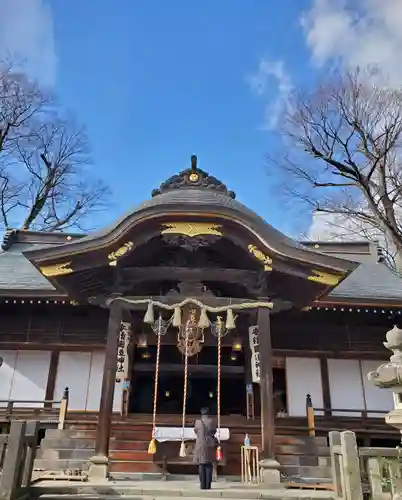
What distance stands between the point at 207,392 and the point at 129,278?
647 centimetres

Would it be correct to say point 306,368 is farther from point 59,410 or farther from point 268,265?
point 59,410

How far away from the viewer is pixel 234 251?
32.7 feet

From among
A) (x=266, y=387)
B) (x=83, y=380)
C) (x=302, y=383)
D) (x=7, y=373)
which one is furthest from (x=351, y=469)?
(x=7, y=373)

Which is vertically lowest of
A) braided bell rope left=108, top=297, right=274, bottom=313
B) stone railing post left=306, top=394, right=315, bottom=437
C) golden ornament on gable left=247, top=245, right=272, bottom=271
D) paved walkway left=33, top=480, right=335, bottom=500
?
paved walkway left=33, top=480, right=335, bottom=500

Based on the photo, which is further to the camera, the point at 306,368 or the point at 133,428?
the point at 306,368

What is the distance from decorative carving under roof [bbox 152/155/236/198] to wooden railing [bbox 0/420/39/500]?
643cm

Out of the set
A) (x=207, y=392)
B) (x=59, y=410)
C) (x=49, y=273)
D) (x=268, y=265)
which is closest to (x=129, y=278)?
(x=49, y=273)

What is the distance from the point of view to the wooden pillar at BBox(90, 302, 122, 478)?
26.1 ft

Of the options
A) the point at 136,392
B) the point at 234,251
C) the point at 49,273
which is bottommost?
the point at 136,392

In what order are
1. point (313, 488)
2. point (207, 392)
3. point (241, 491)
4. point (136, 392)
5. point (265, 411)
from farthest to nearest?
point (207, 392)
point (136, 392)
point (265, 411)
point (313, 488)
point (241, 491)

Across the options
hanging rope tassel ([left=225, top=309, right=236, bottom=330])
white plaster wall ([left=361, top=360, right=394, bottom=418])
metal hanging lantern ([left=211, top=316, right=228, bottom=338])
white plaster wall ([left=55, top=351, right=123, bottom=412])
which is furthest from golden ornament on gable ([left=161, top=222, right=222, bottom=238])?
white plaster wall ([left=361, top=360, right=394, bottom=418])

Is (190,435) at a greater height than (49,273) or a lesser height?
lesser

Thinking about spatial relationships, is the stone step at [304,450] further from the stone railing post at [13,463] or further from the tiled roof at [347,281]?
the stone railing post at [13,463]

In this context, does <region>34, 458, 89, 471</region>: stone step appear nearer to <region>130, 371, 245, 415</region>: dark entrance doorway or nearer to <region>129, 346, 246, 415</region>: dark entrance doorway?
<region>129, 346, 246, 415</region>: dark entrance doorway
